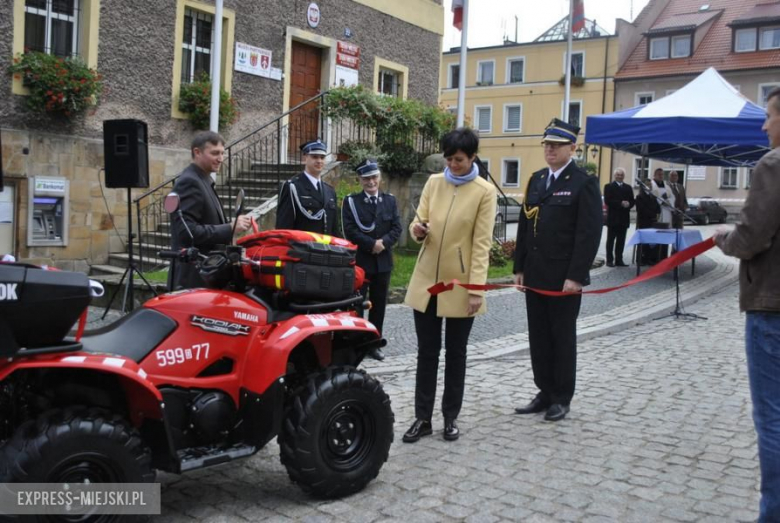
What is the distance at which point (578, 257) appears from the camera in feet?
17.4

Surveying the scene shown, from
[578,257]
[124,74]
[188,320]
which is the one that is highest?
[124,74]

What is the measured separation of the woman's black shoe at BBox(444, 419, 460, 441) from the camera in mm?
4949

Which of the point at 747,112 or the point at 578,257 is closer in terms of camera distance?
the point at 578,257

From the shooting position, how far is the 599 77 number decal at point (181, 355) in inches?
138

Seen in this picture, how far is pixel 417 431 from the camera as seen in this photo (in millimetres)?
4938

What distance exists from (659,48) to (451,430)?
145 feet

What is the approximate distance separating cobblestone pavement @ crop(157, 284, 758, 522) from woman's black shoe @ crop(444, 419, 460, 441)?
0.19ft

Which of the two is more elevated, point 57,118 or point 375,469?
point 57,118

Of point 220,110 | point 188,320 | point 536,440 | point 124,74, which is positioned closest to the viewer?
point 188,320

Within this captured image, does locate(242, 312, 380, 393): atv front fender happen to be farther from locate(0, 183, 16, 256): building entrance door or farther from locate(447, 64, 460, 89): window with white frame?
locate(447, 64, 460, 89): window with white frame

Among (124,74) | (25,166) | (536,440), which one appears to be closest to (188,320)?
(536,440)

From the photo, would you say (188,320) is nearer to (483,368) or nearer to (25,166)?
(483,368)

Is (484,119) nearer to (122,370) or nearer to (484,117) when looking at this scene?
(484,117)

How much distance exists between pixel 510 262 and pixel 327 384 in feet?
35.6
